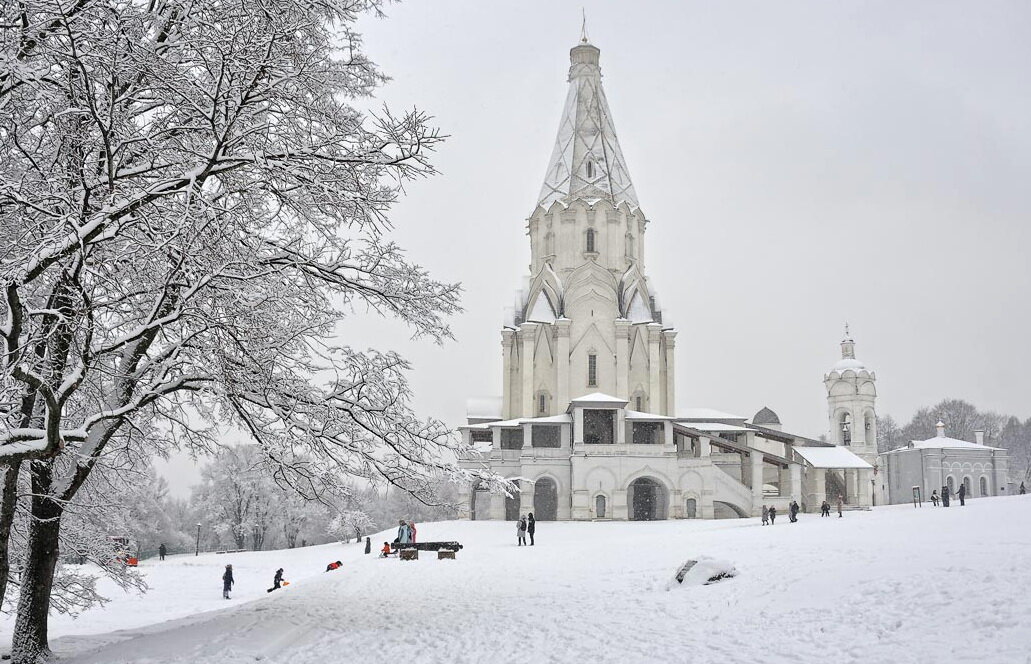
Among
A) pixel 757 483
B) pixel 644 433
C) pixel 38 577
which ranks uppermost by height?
pixel 644 433

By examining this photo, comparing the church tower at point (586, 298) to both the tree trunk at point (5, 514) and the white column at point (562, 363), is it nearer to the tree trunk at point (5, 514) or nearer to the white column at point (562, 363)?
the white column at point (562, 363)

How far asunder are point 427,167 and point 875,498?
197 feet

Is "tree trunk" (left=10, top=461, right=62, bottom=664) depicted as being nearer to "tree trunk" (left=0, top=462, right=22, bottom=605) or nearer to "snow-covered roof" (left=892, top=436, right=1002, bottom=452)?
"tree trunk" (left=0, top=462, right=22, bottom=605)

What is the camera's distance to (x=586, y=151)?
52.6 meters

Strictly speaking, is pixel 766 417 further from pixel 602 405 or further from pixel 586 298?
pixel 602 405

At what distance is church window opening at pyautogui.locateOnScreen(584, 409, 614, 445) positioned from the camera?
44.1 meters

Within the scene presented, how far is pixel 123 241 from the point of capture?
8453 mm

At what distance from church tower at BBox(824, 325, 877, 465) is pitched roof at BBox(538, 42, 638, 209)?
20.3 metres

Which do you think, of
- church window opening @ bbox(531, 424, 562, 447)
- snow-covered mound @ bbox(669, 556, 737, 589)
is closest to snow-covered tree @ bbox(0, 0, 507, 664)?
snow-covered mound @ bbox(669, 556, 737, 589)

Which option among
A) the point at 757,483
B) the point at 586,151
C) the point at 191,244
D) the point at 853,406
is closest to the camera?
the point at 191,244

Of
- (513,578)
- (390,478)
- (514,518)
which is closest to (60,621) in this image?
(513,578)

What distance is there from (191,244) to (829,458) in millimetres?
41303

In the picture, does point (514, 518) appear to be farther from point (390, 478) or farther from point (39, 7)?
point (39, 7)

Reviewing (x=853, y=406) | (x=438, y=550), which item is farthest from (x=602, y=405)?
(x=853, y=406)
